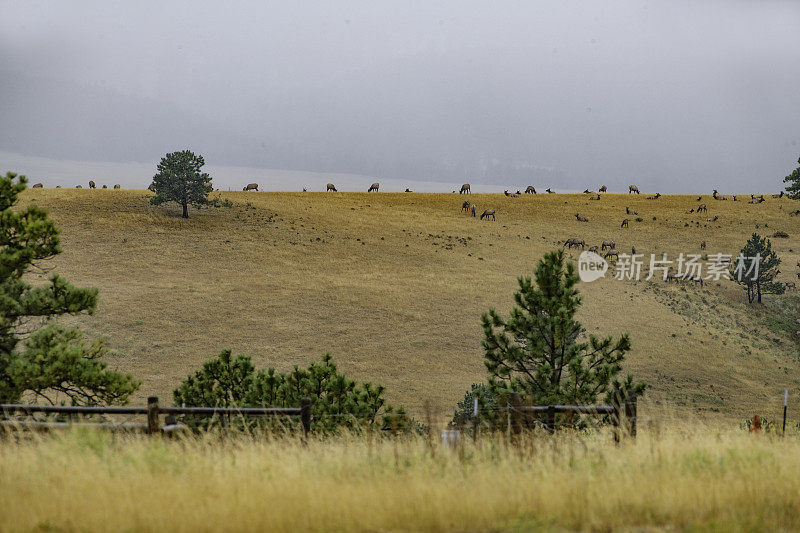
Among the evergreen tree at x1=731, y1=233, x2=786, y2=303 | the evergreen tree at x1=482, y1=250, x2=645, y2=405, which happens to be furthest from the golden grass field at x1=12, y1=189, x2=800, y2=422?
the evergreen tree at x1=482, y1=250, x2=645, y2=405

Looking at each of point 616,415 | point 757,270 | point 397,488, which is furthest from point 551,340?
point 757,270

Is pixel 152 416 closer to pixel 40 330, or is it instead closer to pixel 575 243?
pixel 40 330

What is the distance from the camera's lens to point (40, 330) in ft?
52.7

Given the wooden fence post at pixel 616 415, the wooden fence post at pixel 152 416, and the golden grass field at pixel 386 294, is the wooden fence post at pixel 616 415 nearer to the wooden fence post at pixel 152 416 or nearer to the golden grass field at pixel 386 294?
the wooden fence post at pixel 152 416

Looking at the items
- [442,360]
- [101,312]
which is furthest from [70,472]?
[101,312]

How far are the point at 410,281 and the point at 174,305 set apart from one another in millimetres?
19159

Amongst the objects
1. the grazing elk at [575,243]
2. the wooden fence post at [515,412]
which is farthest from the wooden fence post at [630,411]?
the grazing elk at [575,243]

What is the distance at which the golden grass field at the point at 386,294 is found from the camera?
36469mm

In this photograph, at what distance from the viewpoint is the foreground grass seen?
6.40 meters

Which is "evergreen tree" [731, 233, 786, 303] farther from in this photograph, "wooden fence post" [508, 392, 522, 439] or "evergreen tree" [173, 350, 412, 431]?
"wooden fence post" [508, 392, 522, 439]

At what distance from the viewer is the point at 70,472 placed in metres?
7.89

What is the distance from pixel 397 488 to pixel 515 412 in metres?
3.62

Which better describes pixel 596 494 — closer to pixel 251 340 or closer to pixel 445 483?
pixel 445 483

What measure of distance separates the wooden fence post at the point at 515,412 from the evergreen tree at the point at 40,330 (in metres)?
11.1
